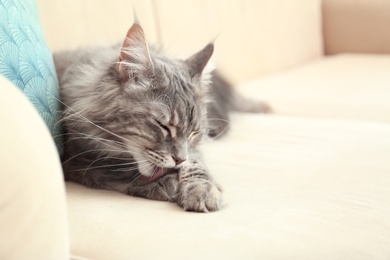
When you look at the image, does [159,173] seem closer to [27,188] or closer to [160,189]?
[160,189]

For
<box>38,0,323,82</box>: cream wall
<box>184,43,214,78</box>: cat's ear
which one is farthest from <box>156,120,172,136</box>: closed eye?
<box>38,0,323,82</box>: cream wall

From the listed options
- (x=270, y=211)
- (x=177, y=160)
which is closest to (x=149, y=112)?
(x=177, y=160)

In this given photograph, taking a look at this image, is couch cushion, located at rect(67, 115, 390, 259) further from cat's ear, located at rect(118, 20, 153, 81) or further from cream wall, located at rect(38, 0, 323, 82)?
cream wall, located at rect(38, 0, 323, 82)

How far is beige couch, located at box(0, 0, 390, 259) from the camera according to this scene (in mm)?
1072

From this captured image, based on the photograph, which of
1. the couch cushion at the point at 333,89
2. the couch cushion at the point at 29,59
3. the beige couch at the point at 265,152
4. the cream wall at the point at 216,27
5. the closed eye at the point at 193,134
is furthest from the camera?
the couch cushion at the point at 333,89

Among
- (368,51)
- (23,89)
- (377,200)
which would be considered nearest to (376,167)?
(377,200)

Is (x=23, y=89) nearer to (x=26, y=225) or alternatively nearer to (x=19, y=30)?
(x=19, y=30)

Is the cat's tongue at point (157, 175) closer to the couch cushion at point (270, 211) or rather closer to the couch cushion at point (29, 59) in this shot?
the couch cushion at point (270, 211)

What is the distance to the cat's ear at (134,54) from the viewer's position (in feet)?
4.56

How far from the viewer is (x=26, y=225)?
0.85 meters

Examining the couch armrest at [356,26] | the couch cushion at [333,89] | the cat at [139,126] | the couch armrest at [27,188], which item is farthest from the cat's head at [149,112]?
the couch armrest at [356,26]

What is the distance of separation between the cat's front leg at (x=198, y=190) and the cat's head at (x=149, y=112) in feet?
0.14

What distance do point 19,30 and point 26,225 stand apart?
2.15 ft

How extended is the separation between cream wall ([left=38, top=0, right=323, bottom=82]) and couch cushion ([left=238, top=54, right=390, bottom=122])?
14 cm
